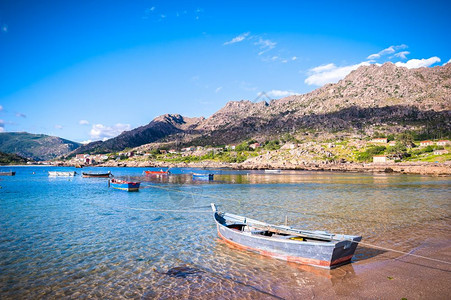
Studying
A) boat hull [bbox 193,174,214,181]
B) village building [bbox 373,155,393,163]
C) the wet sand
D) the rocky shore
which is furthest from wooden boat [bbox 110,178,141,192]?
village building [bbox 373,155,393,163]

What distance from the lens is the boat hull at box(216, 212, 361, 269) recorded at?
12.6 meters

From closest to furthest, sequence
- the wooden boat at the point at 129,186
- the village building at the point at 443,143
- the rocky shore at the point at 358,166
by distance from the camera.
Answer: the wooden boat at the point at 129,186 < the rocky shore at the point at 358,166 < the village building at the point at 443,143

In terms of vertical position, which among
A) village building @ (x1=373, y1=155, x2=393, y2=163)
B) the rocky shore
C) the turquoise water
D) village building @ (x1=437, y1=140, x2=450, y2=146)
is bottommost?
the turquoise water

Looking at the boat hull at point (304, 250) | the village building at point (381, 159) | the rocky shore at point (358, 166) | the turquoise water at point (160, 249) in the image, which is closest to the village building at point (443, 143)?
the village building at point (381, 159)

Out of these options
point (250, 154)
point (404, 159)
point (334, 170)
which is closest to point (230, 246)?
point (334, 170)

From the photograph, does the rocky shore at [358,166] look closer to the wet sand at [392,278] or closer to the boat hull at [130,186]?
the boat hull at [130,186]

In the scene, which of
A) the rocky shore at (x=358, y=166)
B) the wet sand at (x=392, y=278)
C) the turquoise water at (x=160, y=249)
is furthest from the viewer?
the rocky shore at (x=358, y=166)

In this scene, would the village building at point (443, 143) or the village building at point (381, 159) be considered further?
the village building at point (443, 143)

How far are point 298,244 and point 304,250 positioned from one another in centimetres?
38

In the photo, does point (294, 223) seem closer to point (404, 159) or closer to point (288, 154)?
point (404, 159)

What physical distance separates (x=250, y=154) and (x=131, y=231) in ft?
507

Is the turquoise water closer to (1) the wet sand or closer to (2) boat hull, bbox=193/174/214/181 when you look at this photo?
(1) the wet sand

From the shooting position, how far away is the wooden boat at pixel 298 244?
12688 mm

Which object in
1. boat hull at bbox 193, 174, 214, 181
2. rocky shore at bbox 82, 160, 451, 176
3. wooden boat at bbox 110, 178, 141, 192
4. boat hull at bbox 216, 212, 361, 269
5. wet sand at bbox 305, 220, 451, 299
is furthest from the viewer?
rocky shore at bbox 82, 160, 451, 176
